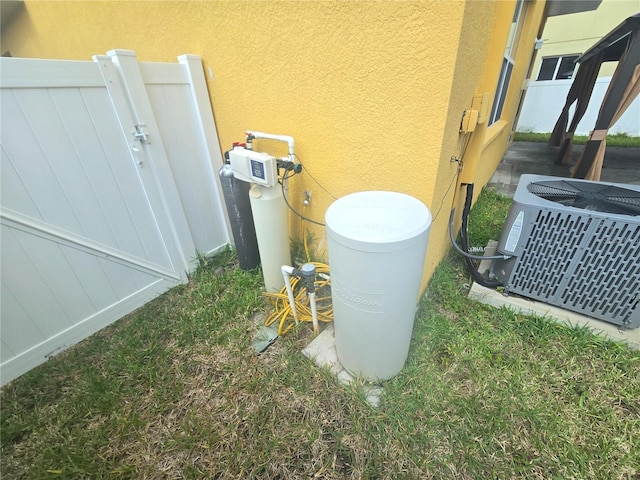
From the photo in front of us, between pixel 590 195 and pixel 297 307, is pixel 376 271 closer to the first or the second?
pixel 297 307

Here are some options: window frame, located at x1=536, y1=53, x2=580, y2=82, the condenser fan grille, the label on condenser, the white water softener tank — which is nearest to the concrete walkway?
the condenser fan grille

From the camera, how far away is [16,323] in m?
1.70

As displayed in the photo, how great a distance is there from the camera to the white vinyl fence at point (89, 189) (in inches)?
62.1

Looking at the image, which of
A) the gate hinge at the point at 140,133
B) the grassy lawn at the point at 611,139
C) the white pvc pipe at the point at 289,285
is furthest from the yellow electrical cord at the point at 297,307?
the grassy lawn at the point at 611,139

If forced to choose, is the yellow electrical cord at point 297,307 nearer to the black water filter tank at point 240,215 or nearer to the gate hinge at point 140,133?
the black water filter tank at point 240,215

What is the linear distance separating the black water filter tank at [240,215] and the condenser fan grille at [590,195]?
224 cm

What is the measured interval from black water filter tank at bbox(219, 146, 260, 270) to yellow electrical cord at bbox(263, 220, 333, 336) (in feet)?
1.64

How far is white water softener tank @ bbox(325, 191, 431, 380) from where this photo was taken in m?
1.08

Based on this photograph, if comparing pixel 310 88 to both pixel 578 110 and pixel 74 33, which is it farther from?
pixel 578 110

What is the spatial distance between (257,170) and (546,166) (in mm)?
5814

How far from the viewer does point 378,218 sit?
121 centimetres

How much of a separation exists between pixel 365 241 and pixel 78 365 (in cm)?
220

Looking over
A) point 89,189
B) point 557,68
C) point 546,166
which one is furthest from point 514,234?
point 557,68

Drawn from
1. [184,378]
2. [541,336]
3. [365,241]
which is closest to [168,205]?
[184,378]
